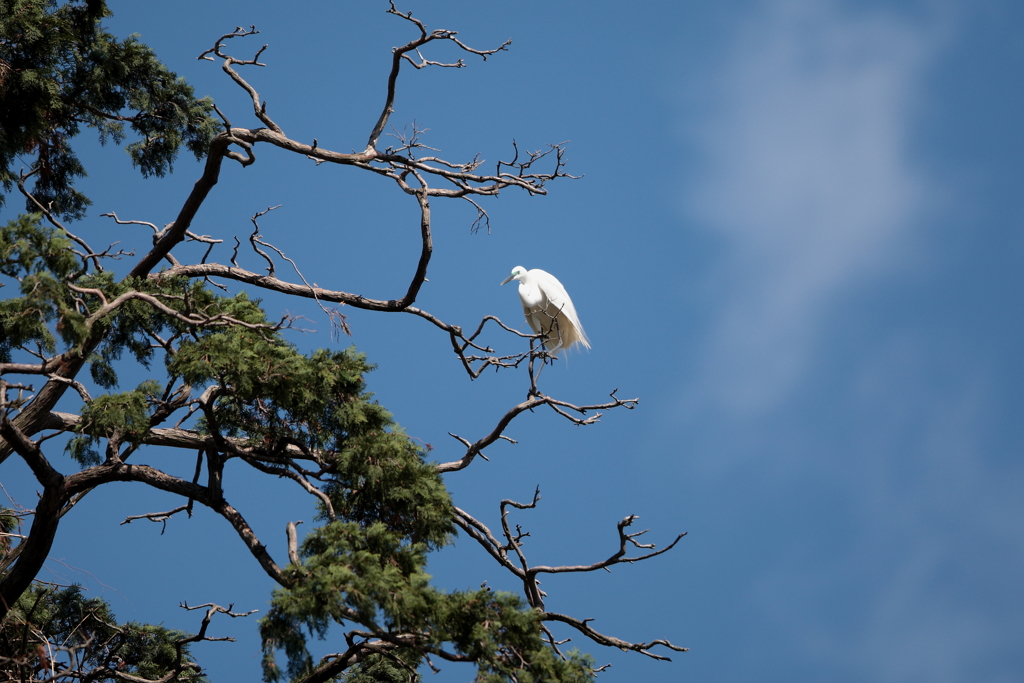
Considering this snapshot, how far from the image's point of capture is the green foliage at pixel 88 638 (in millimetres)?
5934

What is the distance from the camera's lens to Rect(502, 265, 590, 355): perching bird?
912 cm

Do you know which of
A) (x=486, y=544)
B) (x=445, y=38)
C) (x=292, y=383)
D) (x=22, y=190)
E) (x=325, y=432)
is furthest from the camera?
(x=22, y=190)

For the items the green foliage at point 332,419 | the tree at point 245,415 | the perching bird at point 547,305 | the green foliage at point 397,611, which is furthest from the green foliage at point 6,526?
the perching bird at point 547,305

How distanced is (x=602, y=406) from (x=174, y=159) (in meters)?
4.14

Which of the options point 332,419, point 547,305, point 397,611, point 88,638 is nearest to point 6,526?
point 88,638

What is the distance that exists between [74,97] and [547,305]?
4.46 metres

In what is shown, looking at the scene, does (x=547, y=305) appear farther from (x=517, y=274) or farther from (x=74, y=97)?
(x=74, y=97)

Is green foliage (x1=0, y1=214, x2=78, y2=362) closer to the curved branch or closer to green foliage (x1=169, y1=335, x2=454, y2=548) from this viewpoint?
green foliage (x1=169, y1=335, x2=454, y2=548)

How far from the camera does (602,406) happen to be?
5734 mm

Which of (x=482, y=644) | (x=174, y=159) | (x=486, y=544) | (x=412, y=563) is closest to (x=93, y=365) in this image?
(x=174, y=159)

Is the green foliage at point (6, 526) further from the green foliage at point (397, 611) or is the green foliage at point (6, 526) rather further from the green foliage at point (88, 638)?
the green foliage at point (397, 611)

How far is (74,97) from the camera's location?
7.14 meters

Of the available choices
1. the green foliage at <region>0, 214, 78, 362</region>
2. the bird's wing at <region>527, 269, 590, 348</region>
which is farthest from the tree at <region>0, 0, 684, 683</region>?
the bird's wing at <region>527, 269, 590, 348</region>

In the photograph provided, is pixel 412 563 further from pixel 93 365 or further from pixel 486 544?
pixel 93 365
